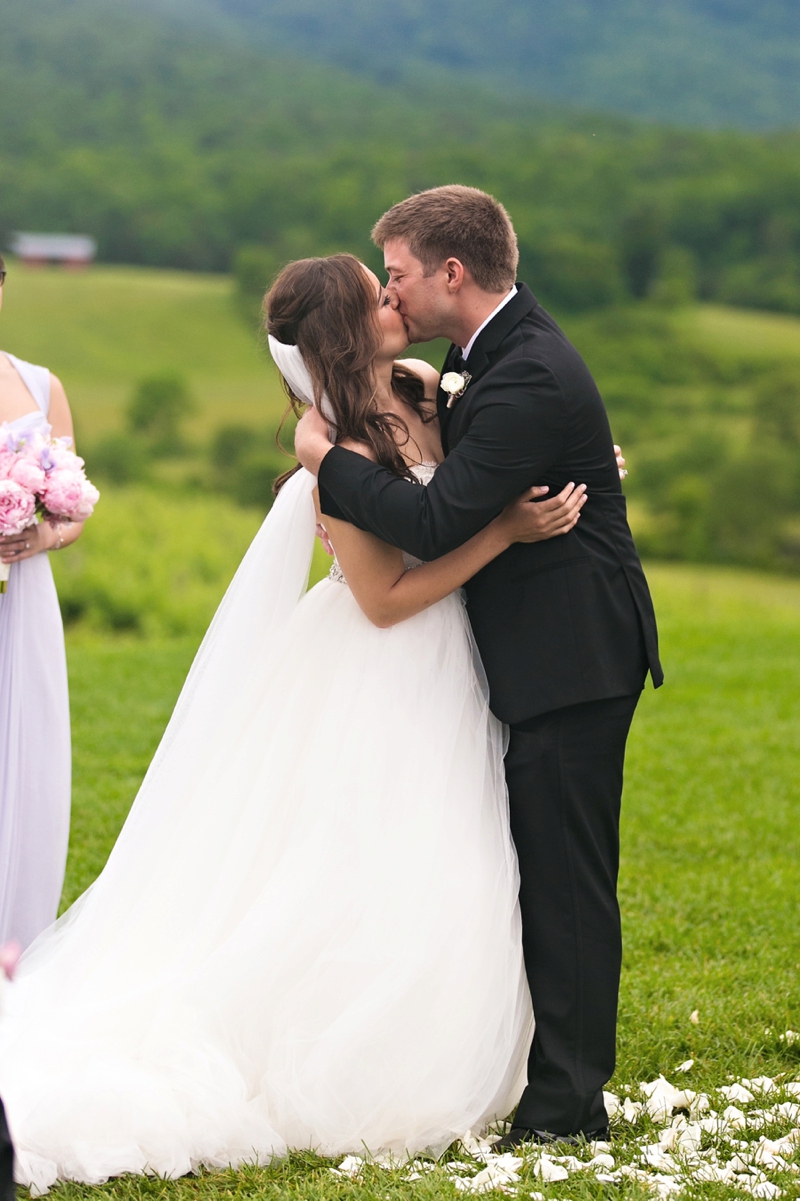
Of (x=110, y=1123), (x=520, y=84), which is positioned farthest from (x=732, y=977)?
(x=520, y=84)

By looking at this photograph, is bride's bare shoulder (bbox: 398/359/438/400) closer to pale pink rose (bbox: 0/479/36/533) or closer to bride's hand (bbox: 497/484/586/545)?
bride's hand (bbox: 497/484/586/545)

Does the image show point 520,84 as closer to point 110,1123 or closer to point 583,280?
point 583,280

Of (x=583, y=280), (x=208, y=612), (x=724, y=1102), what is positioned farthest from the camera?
(x=583, y=280)

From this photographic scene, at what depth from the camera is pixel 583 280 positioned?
30766mm

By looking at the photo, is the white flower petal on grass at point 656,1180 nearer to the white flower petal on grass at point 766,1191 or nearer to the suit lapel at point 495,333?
the white flower petal on grass at point 766,1191

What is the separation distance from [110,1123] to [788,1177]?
182 cm

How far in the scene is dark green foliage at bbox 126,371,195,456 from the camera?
25.1 metres

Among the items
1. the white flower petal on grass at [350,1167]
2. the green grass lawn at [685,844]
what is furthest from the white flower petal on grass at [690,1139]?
the white flower petal on grass at [350,1167]

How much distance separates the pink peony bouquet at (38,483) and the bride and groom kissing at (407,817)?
0.86 m

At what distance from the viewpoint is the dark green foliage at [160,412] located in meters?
25.1

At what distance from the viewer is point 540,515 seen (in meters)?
3.53

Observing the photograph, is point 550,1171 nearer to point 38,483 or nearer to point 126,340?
point 38,483

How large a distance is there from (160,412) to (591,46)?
31.9 m

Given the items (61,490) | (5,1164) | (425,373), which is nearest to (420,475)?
(425,373)
